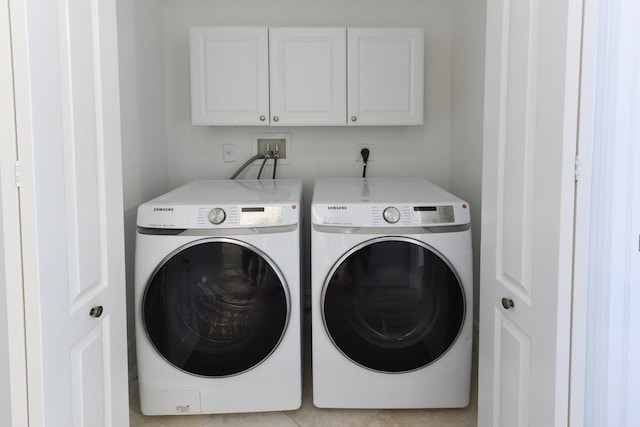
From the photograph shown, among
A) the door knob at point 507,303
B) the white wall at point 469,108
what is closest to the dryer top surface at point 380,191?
the white wall at point 469,108

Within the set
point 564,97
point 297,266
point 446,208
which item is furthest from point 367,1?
point 564,97

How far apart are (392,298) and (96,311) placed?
3.50 feet

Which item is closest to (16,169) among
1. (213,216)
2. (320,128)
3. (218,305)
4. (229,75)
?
(213,216)

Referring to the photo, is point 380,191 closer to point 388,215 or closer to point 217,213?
point 388,215

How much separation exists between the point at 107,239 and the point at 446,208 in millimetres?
1195

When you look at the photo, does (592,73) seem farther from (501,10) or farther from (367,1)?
(367,1)

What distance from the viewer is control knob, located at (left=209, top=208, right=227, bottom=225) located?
1.84 metres

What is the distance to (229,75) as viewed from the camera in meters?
2.39

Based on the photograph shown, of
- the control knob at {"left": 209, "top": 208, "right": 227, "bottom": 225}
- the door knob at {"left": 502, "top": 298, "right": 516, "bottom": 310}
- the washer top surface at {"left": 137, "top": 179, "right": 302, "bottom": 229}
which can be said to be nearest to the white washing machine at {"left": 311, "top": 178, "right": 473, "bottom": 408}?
the washer top surface at {"left": 137, "top": 179, "right": 302, "bottom": 229}

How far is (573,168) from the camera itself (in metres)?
0.98

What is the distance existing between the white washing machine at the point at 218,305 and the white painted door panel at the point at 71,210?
18.1 inches

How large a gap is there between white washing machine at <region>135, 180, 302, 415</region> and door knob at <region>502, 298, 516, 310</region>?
32.5 inches

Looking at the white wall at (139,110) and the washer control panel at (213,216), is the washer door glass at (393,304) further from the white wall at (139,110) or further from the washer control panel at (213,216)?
the white wall at (139,110)

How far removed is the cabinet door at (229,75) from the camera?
7.77ft
